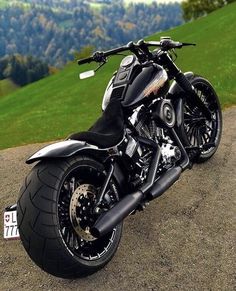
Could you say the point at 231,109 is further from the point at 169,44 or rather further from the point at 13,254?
the point at 13,254

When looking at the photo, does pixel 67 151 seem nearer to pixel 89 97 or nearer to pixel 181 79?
pixel 181 79

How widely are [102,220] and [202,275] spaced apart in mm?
1292

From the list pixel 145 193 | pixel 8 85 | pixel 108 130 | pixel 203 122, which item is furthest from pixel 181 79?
pixel 8 85

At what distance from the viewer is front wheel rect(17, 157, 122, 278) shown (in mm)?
3965

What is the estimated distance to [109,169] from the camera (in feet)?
15.1

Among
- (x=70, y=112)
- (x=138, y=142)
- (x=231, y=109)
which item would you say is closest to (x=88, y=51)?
(x=70, y=112)

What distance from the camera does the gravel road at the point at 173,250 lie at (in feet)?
14.6

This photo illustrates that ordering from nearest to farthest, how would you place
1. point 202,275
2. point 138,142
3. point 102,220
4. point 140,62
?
point 102,220
point 202,275
point 138,142
point 140,62

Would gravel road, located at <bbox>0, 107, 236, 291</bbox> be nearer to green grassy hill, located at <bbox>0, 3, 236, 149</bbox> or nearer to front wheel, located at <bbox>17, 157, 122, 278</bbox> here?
front wheel, located at <bbox>17, 157, 122, 278</bbox>

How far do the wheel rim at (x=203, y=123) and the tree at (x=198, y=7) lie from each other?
2652 inches

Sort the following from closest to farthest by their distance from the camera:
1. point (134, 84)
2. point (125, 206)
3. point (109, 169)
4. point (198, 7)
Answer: point (125, 206) → point (109, 169) → point (134, 84) → point (198, 7)

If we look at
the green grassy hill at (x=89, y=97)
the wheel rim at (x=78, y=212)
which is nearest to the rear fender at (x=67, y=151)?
the wheel rim at (x=78, y=212)

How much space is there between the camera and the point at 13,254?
5.32 m

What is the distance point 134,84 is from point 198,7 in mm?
70581
